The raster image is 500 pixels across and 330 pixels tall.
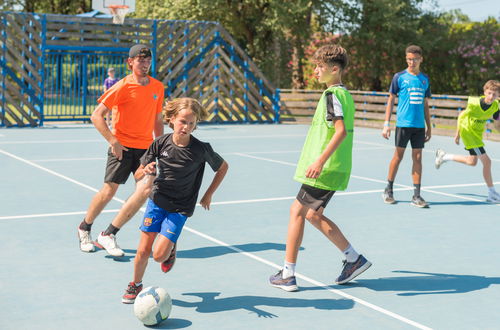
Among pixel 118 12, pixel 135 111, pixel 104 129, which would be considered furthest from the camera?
A: pixel 118 12

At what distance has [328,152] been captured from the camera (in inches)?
229

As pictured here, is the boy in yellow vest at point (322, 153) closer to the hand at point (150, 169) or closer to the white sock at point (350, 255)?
the white sock at point (350, 255)

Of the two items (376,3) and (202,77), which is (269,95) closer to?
(202,77)

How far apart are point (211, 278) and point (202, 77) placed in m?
20.9

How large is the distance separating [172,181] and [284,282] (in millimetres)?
1230

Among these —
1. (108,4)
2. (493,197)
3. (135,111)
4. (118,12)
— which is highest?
(108,4)

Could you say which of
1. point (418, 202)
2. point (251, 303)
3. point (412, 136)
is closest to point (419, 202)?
point (418, 202)

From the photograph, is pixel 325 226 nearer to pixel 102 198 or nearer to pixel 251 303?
pixel 251 303

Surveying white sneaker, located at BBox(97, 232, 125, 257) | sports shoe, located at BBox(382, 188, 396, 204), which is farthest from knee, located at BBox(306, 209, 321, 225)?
sports shoe, located at BBox(382, 188, 396, 204)

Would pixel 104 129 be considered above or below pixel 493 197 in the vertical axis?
above

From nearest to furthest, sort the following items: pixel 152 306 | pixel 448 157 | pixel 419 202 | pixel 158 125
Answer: pixel 152 306 → pixel 158 125 → pixel 419 202 → pixel 448 157

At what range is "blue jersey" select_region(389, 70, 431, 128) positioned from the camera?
10617mm

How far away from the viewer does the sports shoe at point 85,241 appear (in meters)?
7.24

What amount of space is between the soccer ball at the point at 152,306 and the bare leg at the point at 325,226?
153cm
